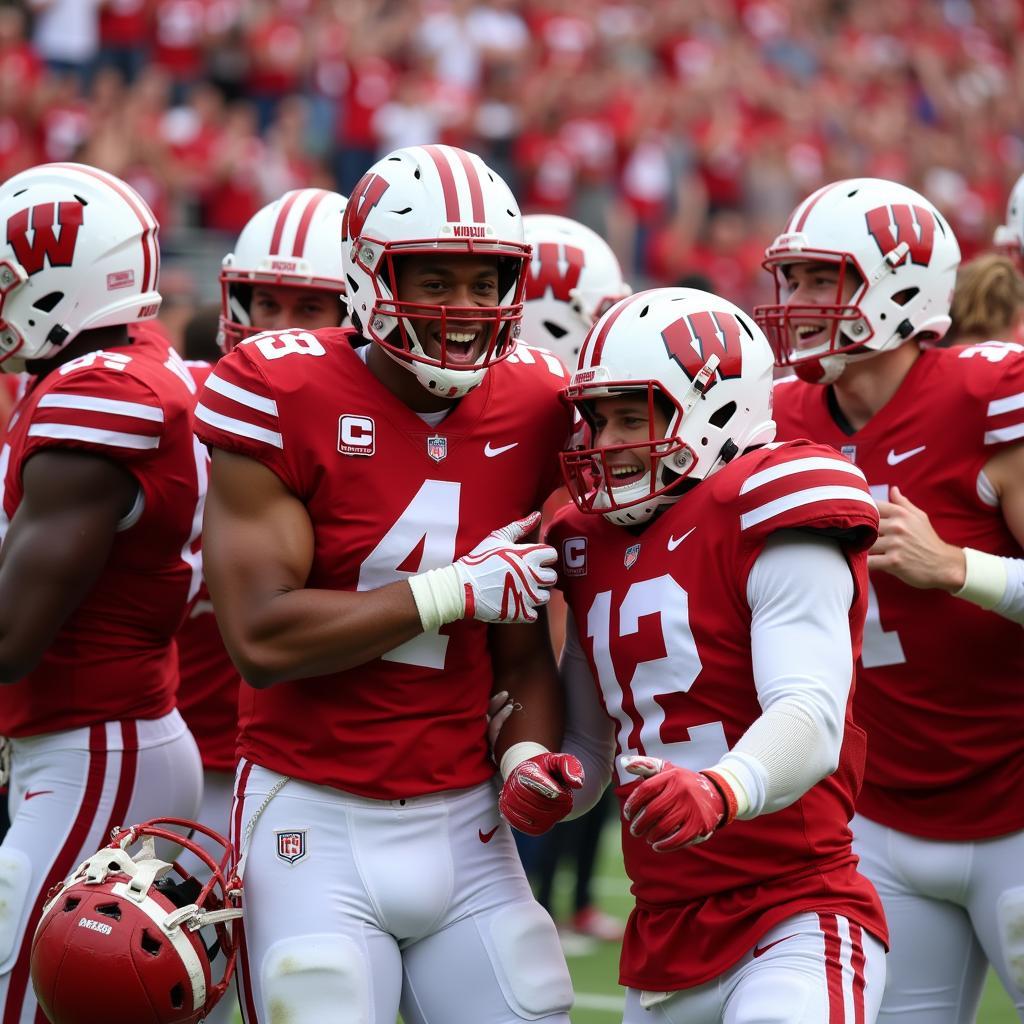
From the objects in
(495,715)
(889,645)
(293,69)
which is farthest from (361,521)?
(293,69)

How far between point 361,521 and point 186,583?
2.76ft

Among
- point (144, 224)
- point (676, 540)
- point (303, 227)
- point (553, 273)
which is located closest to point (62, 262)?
point (144, 224)

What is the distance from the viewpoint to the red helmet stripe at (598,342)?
10.4 ft

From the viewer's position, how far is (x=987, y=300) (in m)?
4.58

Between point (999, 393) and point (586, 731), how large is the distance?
1.16 m

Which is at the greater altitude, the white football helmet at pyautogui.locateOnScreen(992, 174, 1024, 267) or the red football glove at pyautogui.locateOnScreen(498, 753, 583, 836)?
the white football helmet at pyautogui.locateOnScreen(992, 174, 1024, 267)

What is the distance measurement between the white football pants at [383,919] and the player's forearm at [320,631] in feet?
0.87

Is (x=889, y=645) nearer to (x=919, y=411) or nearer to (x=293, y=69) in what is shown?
(x=919, y=411)

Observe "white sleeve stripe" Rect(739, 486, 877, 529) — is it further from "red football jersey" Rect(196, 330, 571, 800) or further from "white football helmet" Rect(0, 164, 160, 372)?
"white football helmet" Rect(0, 164, 160, 372)

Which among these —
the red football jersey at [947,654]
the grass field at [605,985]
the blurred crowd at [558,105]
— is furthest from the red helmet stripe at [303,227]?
the blurred crowd at [558,105]

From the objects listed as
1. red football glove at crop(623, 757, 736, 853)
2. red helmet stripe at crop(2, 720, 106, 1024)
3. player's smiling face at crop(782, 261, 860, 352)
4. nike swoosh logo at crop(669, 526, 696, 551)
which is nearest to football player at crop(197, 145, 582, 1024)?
nike swoosh logo at crop(669, 526, 696, 551)

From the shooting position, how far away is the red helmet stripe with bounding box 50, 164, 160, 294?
387 centimetres

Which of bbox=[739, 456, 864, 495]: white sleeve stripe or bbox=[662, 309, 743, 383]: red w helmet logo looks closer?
bbox=[739, 456, 864, 495]: white sleeve stripe

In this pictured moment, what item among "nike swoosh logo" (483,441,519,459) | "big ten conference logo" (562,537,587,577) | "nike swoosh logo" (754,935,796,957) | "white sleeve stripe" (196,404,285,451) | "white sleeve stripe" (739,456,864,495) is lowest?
"nike swoosh logo" (754,935,796,957)
